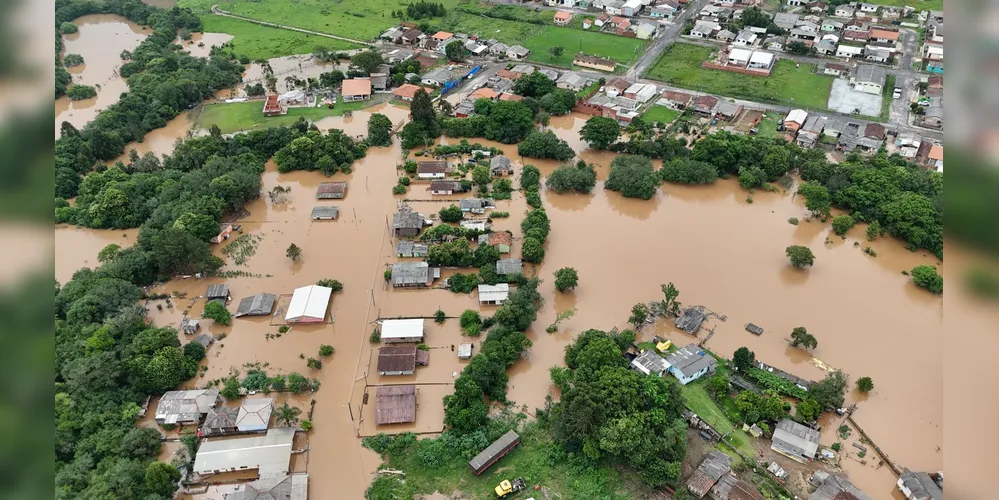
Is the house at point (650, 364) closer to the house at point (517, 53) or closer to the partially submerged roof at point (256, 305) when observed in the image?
the partially submerged roof at point (256, 305)

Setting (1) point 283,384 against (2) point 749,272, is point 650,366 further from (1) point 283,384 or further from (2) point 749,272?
(1) point 283,384

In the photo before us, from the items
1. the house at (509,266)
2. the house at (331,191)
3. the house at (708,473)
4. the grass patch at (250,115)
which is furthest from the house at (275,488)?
the grass patch at (250,115)

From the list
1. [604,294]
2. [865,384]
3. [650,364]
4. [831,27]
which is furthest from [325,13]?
[865,384]

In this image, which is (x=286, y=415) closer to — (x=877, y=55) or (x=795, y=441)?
(x=795, y=441)

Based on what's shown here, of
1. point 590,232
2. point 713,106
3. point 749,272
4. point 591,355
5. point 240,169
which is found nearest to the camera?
point 591,355

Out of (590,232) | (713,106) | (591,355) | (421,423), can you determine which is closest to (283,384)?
(421,423)

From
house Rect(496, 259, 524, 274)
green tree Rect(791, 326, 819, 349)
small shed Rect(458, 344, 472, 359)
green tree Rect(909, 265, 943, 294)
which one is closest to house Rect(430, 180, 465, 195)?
house Rect(496, 259, 524, 274)
